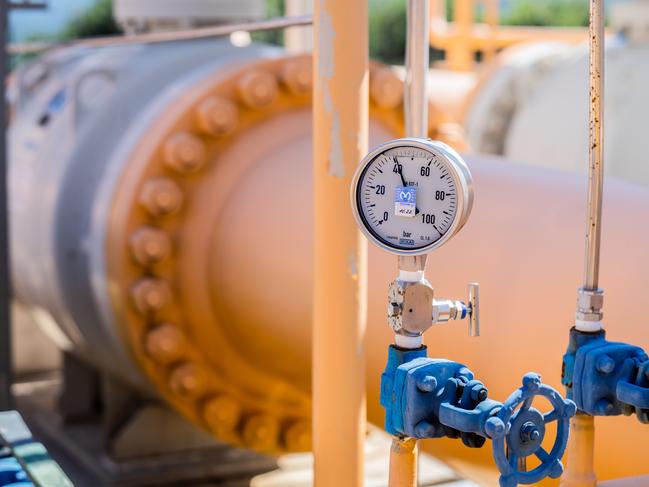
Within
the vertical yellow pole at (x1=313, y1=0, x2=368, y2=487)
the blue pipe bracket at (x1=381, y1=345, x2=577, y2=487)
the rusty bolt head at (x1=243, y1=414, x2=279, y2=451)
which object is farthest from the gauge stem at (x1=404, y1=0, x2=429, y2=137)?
the rusty bolt head at (x1=243, y1=414, x2=279, y2=451)

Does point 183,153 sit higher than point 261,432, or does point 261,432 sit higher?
point 183,153

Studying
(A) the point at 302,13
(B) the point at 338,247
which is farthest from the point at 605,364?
(A) the point at 302,13

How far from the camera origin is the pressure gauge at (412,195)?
4.15 feet

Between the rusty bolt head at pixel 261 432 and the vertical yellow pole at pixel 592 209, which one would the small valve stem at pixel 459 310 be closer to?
the vertical yellow pole at pixel 592 209

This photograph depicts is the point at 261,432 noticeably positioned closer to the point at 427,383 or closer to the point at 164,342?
the point at 164,342

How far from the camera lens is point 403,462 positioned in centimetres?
136

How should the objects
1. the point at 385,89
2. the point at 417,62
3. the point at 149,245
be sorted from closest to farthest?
1. the point at 417,62
2. the point at 149,245
3. the point at 385,89

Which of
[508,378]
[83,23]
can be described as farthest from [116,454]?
[83,23]

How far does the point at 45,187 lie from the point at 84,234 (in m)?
0.29

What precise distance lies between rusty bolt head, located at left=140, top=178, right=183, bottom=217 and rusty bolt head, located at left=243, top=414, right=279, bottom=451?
1.80ft

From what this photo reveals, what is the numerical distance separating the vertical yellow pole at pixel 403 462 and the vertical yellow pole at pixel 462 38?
24.8 feet

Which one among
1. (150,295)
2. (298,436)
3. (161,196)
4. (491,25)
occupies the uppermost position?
(491,25)

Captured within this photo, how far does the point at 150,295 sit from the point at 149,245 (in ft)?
0.35

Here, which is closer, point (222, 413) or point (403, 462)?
point (403, 462)
